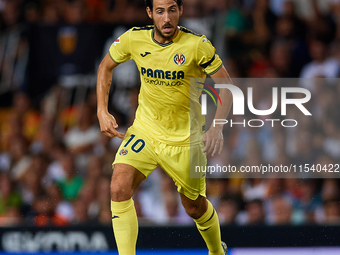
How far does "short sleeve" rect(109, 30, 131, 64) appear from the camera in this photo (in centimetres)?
485

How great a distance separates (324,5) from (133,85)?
130 inches

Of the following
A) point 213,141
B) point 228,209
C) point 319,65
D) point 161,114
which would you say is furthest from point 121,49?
point 319,65

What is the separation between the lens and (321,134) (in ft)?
24.2

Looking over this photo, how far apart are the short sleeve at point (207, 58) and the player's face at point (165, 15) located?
0.26m

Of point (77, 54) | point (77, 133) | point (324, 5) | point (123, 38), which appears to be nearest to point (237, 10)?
point (324, 5)

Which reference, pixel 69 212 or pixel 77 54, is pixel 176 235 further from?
pixel 77 54

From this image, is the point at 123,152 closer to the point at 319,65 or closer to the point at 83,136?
the point at 83,136

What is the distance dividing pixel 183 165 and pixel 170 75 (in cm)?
77

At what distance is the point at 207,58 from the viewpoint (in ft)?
15.4

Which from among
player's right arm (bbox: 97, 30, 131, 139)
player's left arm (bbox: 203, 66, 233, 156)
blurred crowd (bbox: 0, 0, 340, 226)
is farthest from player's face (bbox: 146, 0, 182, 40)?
blurred crowd (bbox: 0, 0, 340, 226)

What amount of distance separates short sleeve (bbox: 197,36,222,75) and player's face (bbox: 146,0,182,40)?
0.26 m

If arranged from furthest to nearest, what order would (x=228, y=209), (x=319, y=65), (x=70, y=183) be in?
(x=319, y=65)
(x=70, y=183)
(x=228, y=209)

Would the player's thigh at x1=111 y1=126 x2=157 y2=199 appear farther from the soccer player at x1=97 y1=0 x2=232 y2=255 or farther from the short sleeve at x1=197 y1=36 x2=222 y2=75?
the short sleeve at x1=197 y1=36 x2=222 y2=75

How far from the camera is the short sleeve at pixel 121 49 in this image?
4848 millimetres
